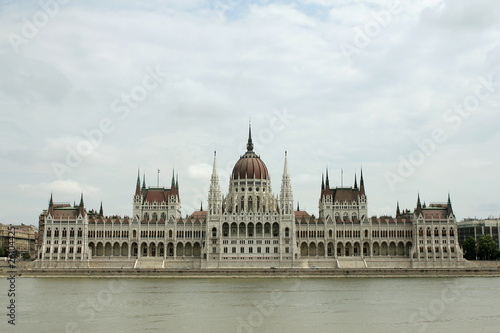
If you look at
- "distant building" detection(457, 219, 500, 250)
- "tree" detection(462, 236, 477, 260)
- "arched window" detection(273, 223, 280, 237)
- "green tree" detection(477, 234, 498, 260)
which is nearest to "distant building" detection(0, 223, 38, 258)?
"arched window" detection(273, 223, 280, 237)

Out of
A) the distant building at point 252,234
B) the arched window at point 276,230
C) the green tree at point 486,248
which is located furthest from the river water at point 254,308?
the green tree at point 486,248

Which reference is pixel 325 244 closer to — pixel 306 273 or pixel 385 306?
pixel 306 273

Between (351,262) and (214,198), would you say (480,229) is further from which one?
(214,198)

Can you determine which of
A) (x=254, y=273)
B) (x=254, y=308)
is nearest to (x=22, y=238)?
(x=254, y=273)

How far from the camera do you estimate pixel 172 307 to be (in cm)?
6009

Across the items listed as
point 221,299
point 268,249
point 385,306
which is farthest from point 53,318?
point 268,249

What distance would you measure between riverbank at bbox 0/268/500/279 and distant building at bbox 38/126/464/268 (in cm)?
942

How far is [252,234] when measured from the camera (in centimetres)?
12275

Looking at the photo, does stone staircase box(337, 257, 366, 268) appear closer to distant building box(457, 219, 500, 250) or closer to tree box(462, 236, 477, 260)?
tree box(462, 236, 477, 260)

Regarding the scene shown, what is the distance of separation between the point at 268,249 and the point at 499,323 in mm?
71720

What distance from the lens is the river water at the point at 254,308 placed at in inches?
1937

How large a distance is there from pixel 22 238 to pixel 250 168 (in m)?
69.4

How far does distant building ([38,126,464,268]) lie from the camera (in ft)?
391

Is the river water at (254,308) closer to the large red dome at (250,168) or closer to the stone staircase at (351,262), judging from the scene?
the stone staircase at (351,262)
